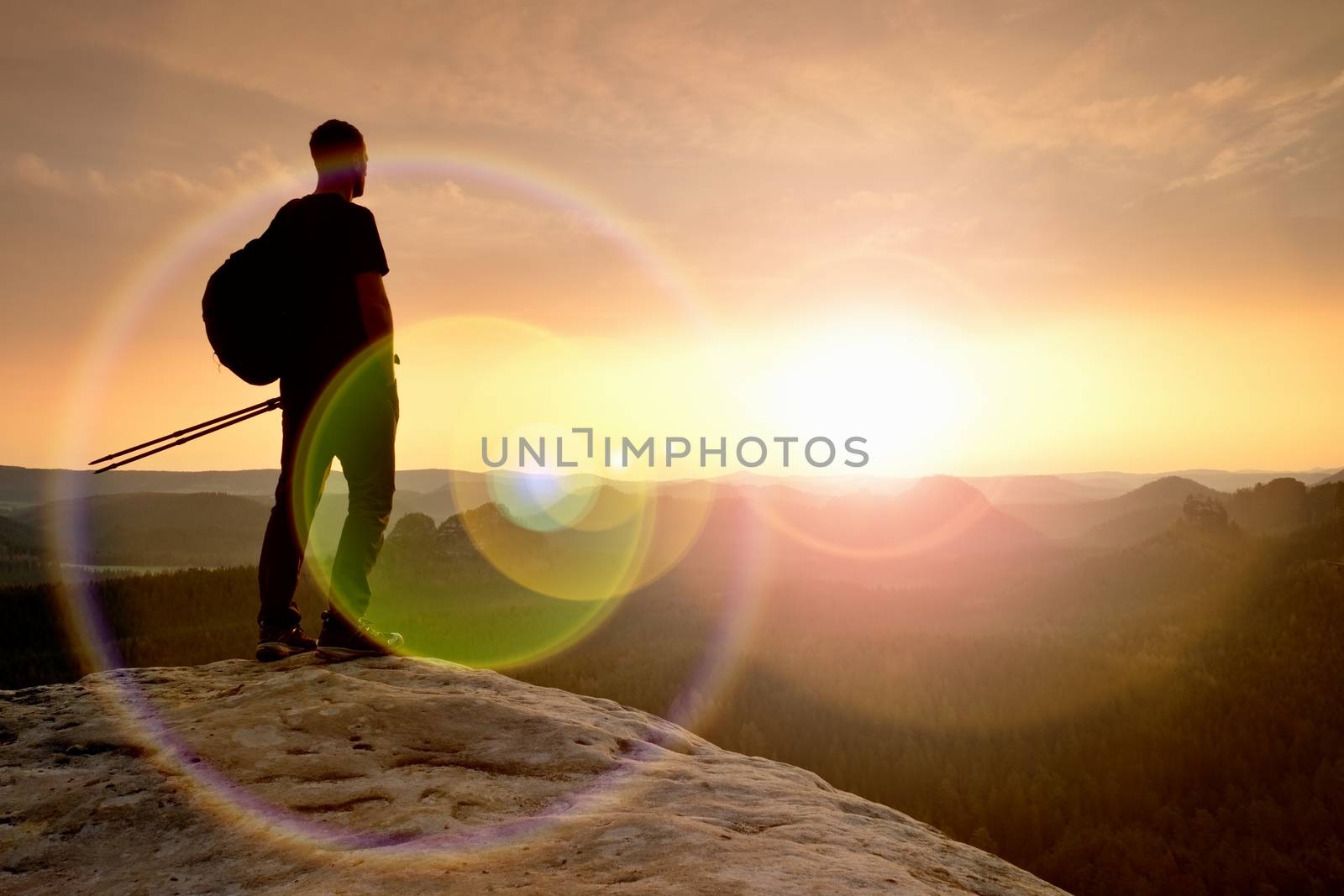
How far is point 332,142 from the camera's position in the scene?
525 centimetres

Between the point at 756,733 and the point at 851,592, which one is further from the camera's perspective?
the point at 851,592

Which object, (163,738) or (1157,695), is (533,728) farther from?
(1157,695)

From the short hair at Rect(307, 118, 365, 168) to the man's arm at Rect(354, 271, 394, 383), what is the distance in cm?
90

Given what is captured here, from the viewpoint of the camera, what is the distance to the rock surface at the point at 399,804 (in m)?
2.60

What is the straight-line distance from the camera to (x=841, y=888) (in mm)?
2424

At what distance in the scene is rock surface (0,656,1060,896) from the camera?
2600 millimetres

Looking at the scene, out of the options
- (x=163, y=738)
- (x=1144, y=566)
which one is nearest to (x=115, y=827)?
(x=163, y=738)

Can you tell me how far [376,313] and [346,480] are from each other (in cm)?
112

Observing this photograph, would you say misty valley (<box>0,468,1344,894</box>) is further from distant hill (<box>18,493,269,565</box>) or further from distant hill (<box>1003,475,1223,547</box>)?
distant hill (<box>18,493,269,565</box>)

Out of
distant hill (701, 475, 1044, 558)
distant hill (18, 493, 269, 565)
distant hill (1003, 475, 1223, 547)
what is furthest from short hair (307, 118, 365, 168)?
distant hill (18, 493, 269, 565)

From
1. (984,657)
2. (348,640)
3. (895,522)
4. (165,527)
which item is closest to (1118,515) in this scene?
(895,522)

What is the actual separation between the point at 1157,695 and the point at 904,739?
11.2ft

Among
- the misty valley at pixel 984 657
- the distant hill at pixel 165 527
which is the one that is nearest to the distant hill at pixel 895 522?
the misty valley at pixel 984 657

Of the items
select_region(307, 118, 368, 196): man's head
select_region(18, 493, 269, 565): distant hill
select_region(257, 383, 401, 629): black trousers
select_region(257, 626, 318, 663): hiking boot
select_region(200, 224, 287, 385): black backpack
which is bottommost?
select_region(18, 493, 269, 565): distant hill
